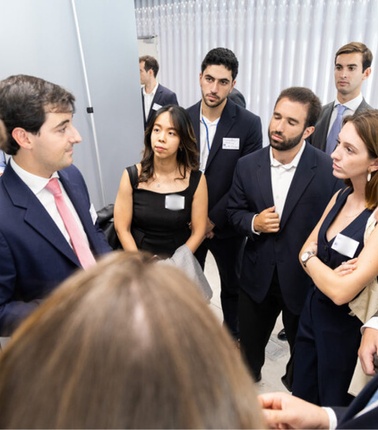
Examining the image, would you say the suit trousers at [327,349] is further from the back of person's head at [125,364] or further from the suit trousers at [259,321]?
the back of person's head at [125,364]

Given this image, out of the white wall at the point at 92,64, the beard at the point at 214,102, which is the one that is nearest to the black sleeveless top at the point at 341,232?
the beard at the point at 214,102

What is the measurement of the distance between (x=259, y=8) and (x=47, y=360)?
14.8 feet

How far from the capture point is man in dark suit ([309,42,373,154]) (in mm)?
2807

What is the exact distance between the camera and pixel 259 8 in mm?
4012

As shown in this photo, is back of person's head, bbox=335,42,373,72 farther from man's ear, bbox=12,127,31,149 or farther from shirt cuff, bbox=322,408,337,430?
shirt cuff, bbox=322,408,337,430

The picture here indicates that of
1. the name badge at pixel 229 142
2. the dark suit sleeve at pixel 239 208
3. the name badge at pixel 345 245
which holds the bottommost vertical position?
the dark suit sleeve at pixel 239 208

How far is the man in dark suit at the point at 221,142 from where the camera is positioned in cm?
246

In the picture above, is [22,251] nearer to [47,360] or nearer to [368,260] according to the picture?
[47,360]

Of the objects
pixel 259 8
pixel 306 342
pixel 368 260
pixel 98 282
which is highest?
pixel 259 8

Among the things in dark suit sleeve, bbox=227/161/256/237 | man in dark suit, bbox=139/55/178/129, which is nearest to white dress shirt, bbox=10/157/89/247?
dark suit sleeve, bbox=227/161/256/237

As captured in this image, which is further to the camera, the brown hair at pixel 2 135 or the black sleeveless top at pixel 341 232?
the black sleeveless top at pixel 341 232

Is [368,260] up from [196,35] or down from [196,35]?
down

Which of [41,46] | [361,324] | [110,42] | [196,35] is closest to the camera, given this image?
[361,324]

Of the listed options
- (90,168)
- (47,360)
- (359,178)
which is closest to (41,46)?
(90,168)
